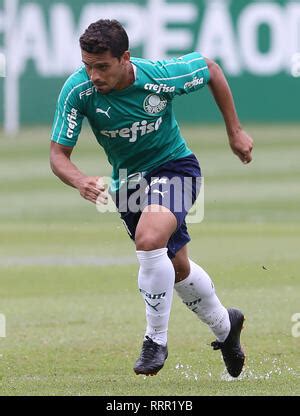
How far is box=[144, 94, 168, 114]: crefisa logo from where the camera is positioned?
7020 millimetres

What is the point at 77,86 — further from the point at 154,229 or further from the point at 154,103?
the point at 154,229

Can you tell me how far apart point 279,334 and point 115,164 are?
6.74 ft

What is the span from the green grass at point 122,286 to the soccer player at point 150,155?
403mm

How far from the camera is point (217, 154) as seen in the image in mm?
21297

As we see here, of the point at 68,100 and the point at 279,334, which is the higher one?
the point at 68,100

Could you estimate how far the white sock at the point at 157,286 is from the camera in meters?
6.63

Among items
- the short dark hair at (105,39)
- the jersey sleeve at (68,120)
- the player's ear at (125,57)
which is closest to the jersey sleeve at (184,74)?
the player's ear at (125,57)

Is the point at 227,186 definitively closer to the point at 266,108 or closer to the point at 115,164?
the point at 266,108

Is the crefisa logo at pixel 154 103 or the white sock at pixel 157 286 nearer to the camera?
the white sock at pixel 157 286

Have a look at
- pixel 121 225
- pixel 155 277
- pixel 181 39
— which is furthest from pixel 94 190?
pixel 181 39

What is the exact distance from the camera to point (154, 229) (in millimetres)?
6625

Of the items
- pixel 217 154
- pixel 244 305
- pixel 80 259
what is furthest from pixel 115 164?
pixel 217 154

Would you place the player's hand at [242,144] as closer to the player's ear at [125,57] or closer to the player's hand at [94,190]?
the player's ear at [125,57]

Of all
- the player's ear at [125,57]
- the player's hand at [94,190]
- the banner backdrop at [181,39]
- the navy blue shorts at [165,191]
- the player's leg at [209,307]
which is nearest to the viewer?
the player's hand at [94,190]
